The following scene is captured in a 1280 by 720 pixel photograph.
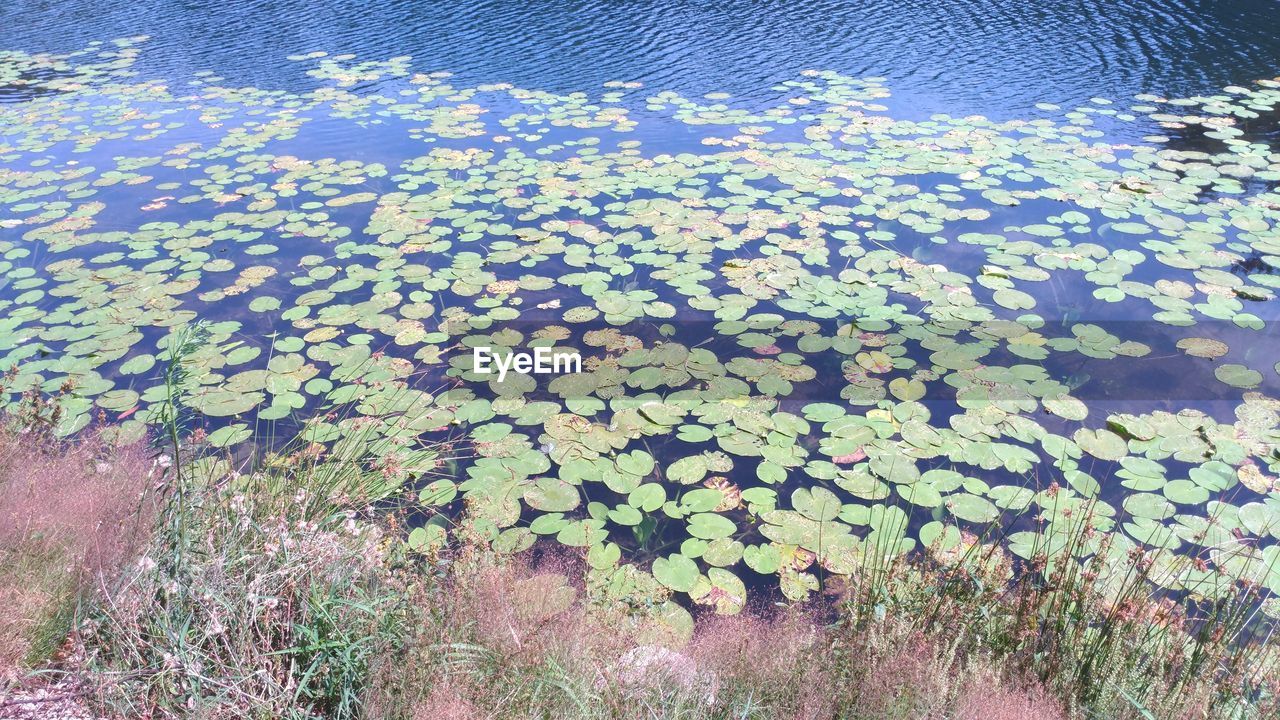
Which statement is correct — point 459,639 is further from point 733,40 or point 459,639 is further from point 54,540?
point 733,40

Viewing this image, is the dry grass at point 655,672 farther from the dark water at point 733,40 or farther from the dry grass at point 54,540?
the dark water at point 733,40

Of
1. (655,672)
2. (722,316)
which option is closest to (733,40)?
(722,316)

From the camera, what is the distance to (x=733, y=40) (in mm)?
10438

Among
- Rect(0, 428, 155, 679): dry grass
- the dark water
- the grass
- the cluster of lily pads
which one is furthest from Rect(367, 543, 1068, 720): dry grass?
the dark water

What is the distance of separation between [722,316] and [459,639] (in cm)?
259

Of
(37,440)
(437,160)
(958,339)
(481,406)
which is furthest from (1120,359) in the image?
(437,160)

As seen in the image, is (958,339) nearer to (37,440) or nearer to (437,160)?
(37,440)

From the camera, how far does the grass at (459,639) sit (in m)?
1.84

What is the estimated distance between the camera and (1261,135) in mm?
6641

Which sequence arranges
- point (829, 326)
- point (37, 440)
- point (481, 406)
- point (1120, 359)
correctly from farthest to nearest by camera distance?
point (829, 326) < point (1120, 359) < point (481, 406) < point (37, 440)

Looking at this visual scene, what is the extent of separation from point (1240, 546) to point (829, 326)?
77.6 inches

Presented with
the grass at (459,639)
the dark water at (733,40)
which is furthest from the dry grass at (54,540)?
the dark water at (733,40)

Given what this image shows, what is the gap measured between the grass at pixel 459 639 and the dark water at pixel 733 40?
21.4 ft

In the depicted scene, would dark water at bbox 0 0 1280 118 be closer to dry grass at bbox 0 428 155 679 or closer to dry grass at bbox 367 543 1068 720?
dry grass at bbox 367 543 1068 720
